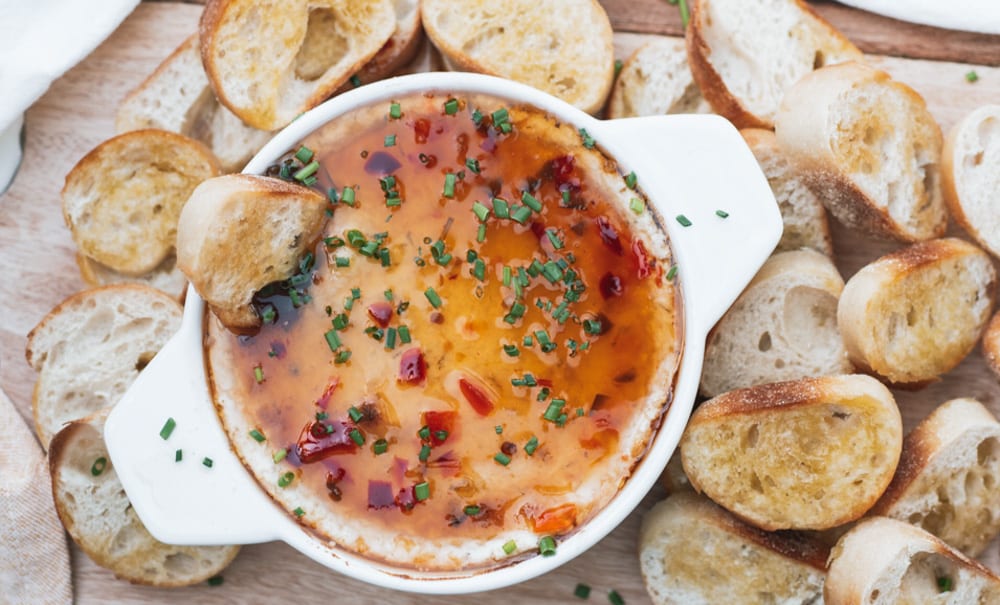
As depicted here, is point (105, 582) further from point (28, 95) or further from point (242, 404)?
point (28, 95)

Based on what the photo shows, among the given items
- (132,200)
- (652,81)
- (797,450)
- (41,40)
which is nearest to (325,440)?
(132,200)

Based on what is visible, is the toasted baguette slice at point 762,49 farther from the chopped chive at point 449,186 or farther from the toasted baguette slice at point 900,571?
the toasted baguette slice at point 900,571

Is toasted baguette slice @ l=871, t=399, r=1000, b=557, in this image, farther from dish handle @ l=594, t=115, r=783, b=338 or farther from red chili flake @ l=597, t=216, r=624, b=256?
red chili flake @ l=597, t=216, r=624, b=256

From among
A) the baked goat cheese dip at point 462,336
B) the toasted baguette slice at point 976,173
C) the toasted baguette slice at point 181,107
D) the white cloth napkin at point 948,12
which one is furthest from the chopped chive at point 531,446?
the white cloth napkin at point 948,12

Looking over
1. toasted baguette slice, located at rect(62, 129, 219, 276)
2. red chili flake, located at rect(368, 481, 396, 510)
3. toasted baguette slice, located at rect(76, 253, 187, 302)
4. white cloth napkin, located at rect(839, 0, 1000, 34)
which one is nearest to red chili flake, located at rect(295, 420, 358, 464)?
red chili flake, located at rect(368, 481, 396, 510)

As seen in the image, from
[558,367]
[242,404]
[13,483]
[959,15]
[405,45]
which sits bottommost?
[13,483]

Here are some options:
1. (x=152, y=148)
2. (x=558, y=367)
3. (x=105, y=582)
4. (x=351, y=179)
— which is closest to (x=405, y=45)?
(x=351, y=179)
